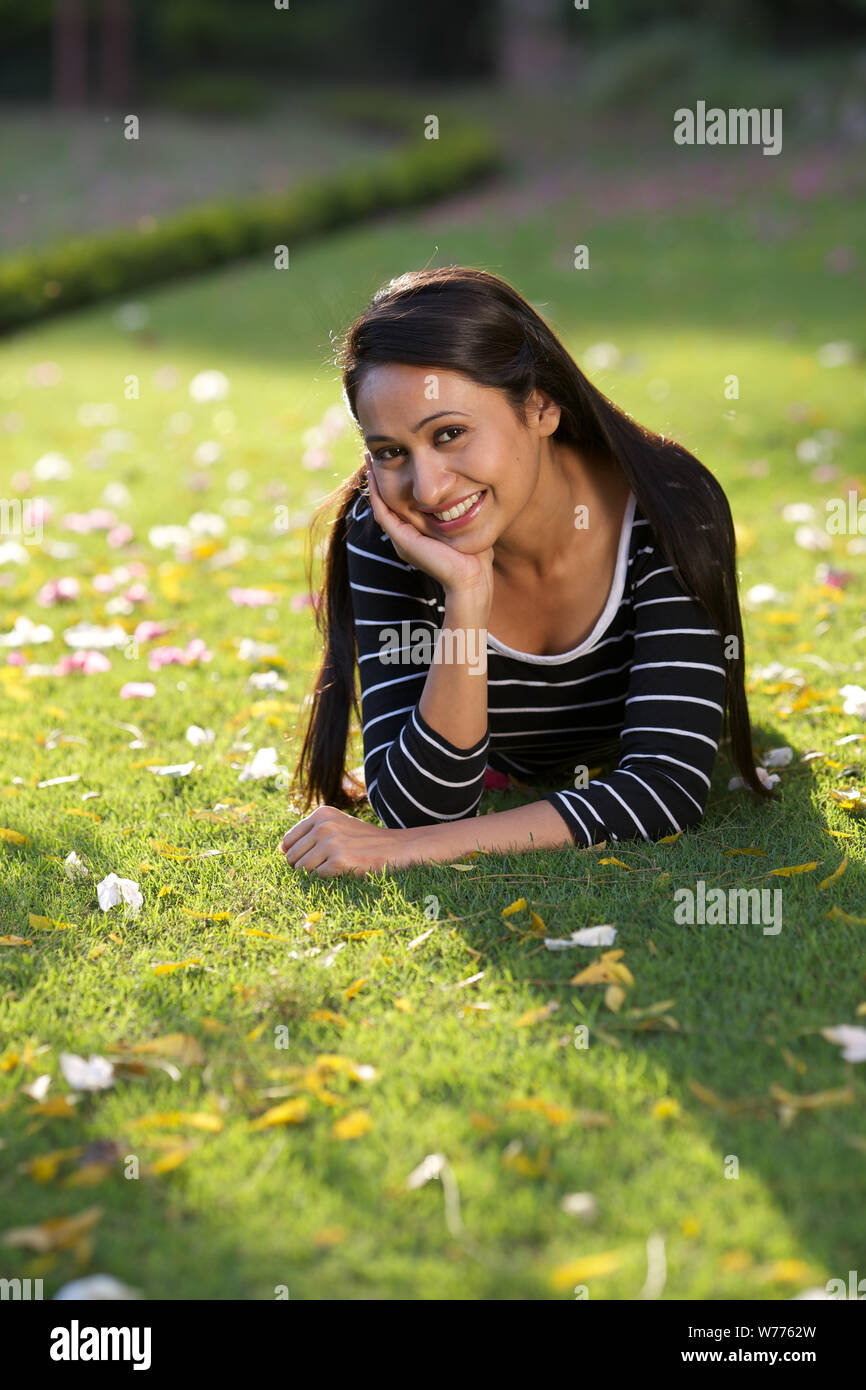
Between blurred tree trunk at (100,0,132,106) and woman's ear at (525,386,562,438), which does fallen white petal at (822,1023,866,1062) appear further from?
blurred tree trunk at (100,0,132,106)

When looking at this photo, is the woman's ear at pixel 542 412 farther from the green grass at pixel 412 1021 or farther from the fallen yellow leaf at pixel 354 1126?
the fallen yellow leaf at pixel 354 1126

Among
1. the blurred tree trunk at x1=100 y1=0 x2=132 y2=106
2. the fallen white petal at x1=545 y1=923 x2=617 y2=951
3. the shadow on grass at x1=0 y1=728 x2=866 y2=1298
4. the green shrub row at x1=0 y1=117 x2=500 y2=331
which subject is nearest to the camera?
the shadow on grass at x1=0 y1=728 x2=866 y2=1298

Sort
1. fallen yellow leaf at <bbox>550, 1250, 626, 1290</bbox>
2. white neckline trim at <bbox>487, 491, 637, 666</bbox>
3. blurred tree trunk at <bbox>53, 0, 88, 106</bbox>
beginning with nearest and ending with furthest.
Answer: fallen yellow leaf at <bbox>550, 1250, 626, 1290</bbox>
white neckline trim at <bbox>487, 491, 637, 666</bbox>
blurred tree trunk at <bbox>53, 0, 88, 106</bbox>

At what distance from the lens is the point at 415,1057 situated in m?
2.10

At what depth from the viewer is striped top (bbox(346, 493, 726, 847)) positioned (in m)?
2.73

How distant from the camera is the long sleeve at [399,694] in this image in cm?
271

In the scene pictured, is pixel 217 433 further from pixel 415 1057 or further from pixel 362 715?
pixel 415 1057

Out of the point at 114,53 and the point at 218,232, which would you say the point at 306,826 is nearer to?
the point at 218,232

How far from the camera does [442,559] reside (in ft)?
8.72

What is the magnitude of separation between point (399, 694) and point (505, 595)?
34cm

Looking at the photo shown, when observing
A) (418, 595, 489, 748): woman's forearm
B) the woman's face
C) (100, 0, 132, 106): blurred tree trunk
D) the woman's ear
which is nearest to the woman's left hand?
(418, 595, 489, 748): woman's forearm

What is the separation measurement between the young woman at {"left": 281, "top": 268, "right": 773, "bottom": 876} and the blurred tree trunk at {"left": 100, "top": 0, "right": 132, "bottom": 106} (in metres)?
26.7

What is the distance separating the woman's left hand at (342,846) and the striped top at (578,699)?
3.4 inches

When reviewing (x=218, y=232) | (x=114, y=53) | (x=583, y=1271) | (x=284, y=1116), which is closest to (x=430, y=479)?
(x=284, y=1116)
